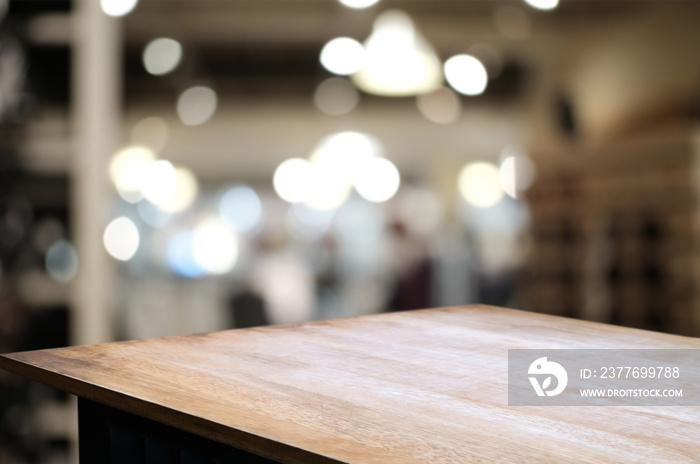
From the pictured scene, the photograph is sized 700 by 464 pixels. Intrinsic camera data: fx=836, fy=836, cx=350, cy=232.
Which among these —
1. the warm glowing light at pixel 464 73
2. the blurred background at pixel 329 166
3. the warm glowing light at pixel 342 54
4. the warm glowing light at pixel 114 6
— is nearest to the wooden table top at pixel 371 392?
the blurred background at pixel 329 166

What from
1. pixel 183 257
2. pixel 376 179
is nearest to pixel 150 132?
pixel 183 257

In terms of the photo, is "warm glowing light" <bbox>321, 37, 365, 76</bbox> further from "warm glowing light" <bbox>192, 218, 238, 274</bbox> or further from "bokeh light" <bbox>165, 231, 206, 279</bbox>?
"warm glowing light" <bbox>192, 218, 238, 274</bbox>

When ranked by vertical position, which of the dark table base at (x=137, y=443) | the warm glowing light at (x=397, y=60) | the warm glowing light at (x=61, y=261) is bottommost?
the dark table base at (x=137, y=443)

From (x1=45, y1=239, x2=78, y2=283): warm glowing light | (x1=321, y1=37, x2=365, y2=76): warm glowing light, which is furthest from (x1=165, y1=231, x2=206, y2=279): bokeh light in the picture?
(x1=45, y1=239, x2=78, y2=283): warm glowing light

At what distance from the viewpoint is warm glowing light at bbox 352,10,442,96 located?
3.86m

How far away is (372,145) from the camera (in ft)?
32.5

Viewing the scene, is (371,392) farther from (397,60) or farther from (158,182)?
(158,182)

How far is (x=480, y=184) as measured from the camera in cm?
1003

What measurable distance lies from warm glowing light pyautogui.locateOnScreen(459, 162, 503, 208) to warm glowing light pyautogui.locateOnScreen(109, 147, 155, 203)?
374 cm

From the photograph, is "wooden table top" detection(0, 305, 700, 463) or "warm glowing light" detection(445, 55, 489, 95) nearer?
"wooden table top" detection(0, 305, 700, 463)

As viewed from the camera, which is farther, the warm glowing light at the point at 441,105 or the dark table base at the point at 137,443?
the warm glowing light at the point at 441,105

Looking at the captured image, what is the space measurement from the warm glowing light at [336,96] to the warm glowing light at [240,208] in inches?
57.3

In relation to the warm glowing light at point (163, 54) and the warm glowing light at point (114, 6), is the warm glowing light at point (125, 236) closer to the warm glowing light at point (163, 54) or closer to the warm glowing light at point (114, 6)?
the warm glowing light at point (163, 54)

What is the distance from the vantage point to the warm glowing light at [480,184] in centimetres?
971
